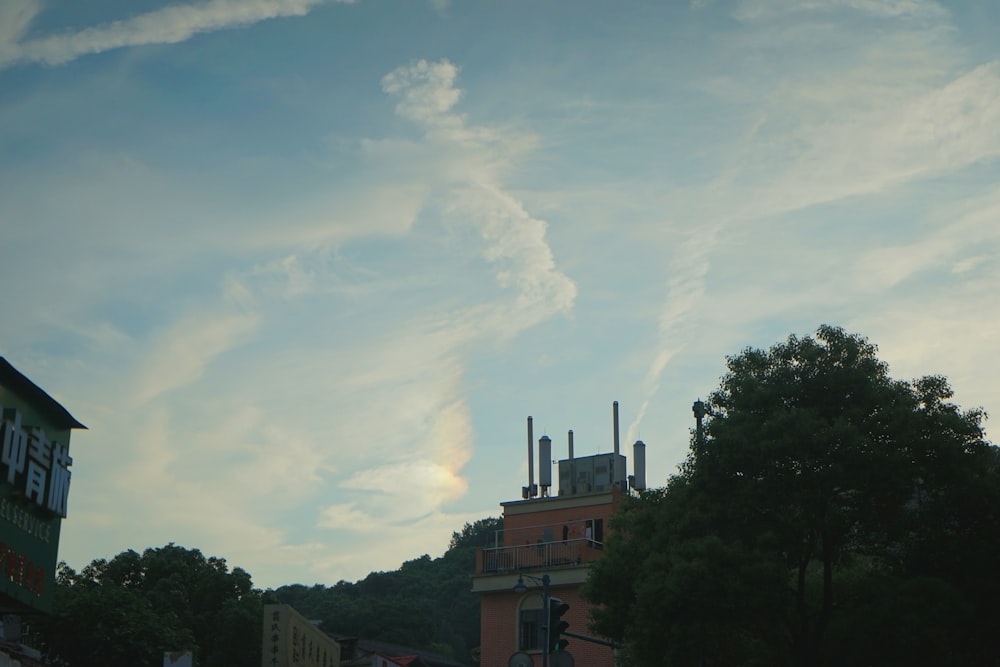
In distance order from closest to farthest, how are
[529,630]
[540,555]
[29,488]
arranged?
[29,488] < [529,630] < [540,555]

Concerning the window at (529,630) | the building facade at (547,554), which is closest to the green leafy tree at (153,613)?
the building facade at (547,554)

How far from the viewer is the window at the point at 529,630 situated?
46.2 metres

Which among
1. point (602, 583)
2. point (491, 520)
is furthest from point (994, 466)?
point (491, 520)

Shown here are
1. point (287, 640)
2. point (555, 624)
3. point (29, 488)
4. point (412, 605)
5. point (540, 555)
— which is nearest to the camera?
point (29, 488)

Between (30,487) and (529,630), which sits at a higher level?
(30,487)

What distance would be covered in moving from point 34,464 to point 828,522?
17.1 meters

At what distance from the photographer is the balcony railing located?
45.9 meters

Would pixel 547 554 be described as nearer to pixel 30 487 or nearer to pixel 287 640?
pixel 287 640

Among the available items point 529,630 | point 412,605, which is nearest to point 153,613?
point 529,630

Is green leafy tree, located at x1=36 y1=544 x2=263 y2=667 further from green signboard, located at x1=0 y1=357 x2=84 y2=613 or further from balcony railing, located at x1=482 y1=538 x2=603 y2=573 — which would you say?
green signboard, located at x1=0 y1=357 x2=84 y2=613

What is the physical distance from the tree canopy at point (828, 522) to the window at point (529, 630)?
1793cm

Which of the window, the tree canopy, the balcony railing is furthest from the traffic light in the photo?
the window

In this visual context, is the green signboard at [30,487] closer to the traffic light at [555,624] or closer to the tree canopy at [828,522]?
the traffic light at [555,624]

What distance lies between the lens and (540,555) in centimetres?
4700
